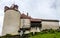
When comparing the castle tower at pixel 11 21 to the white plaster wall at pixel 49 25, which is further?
the white plaster wall at pixel 49 25

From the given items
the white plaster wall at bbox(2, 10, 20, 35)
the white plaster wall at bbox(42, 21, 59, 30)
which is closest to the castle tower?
the white plaster wall at bbox(2, 10, 20, 35)

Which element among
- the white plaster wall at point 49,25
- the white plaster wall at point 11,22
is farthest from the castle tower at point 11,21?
the white plaster wall at point 49,25

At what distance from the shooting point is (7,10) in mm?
43000

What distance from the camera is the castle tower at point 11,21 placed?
3977cm

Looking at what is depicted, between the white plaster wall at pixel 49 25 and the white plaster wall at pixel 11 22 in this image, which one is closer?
the white plaster wall at pixel 11 22

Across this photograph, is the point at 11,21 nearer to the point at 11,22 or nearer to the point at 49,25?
the point at 11,22

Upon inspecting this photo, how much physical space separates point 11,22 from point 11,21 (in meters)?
0.27

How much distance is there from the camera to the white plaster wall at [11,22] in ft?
130

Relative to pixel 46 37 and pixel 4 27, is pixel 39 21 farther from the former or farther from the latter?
pixel 46 37

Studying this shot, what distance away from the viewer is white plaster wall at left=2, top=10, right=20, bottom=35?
130ft

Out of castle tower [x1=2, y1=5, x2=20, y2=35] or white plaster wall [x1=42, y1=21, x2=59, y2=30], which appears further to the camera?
white plaster wall [x1=42, y1=21, x2=59, y2=30]

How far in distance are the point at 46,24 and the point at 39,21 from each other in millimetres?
2168

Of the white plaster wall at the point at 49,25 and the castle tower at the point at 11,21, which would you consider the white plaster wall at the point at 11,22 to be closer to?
the castle tower at the point at 11,21

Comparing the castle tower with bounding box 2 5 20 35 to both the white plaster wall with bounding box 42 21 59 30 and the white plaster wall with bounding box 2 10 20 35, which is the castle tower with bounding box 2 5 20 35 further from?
the white plaster wall with bounding box 42 21 59 30
